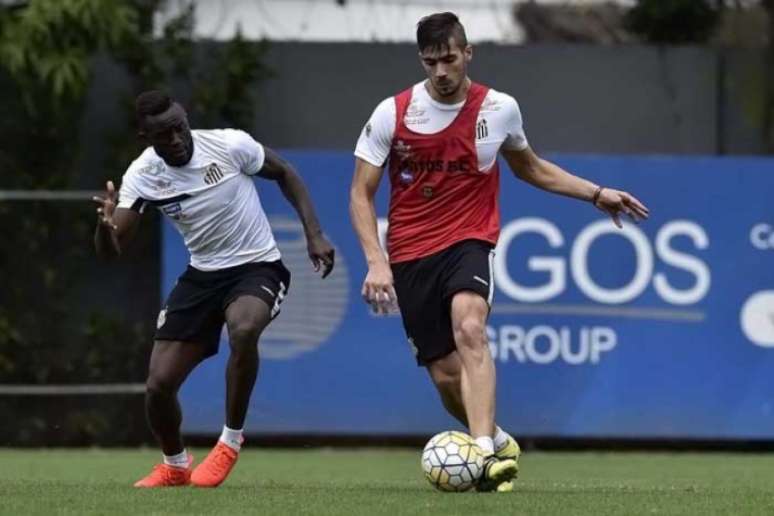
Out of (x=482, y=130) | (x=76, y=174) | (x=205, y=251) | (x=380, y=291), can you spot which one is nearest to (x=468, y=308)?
(x=380, y=291)

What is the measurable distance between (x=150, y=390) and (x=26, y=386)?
6.45 meters

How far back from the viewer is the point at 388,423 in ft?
51.1

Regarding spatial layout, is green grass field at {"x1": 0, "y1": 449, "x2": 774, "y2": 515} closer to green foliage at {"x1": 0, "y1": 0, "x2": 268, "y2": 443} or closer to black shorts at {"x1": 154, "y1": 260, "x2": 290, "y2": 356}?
black shorts at {"x1": 154, "y1": 260, "x2": 290, "y2": 356}

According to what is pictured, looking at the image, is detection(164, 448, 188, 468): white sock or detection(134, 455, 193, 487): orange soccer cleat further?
detection(164, 448, 188, 468): white sock

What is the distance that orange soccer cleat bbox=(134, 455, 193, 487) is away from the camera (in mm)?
10039

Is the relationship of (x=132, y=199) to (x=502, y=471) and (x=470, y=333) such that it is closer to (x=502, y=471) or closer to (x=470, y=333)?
(x=470, y=333)

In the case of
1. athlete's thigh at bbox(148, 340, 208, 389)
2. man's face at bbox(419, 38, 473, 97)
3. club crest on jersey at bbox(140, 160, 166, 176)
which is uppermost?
man's face at bbox(419, 38, 473, 97)

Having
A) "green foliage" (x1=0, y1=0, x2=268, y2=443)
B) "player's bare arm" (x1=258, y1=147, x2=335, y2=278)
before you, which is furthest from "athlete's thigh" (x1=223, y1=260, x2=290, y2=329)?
"green foliage" (x1=0, y1=0, x2=268, y2=443)

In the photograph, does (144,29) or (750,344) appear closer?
(750,344)

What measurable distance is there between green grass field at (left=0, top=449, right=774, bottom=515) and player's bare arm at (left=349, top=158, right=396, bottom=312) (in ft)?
3.00

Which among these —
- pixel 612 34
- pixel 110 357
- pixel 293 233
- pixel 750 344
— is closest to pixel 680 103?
pixel 612 34

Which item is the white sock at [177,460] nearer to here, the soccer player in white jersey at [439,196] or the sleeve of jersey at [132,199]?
the sleeve of jersey at [132,199]

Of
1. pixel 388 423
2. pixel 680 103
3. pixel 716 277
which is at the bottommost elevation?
pixel 388 423

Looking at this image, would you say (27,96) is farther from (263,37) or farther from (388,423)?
(388,423)
